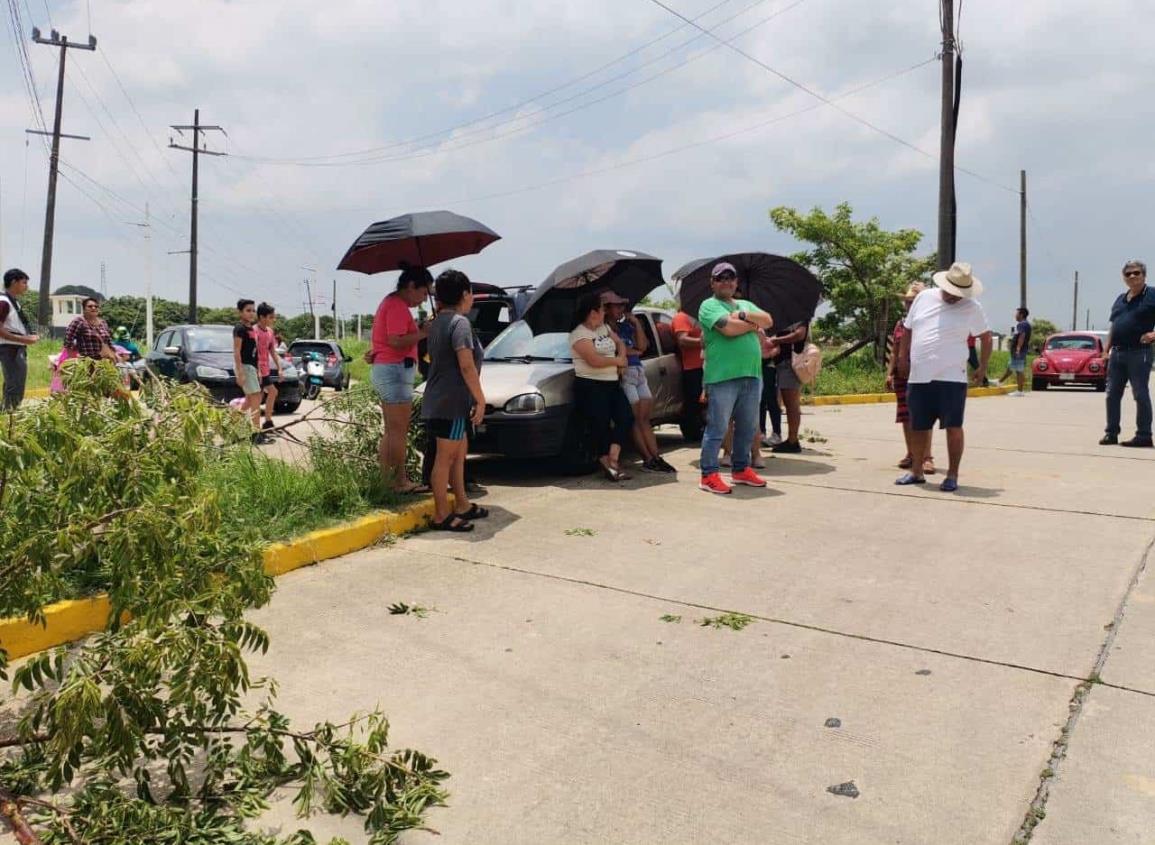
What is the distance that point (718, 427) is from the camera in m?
7.41

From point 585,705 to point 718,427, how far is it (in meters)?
4.20

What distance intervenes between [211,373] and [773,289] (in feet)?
26.9

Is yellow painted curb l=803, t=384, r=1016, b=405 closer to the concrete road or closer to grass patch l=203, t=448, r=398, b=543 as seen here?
the concrete road

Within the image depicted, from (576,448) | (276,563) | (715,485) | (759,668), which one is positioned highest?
(576,448)

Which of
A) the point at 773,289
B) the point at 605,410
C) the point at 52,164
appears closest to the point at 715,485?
the point at 605,410

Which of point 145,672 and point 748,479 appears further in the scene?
point 748,479

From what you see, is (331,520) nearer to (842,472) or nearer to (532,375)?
(532,375)

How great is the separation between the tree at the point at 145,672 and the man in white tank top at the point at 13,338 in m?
6.49

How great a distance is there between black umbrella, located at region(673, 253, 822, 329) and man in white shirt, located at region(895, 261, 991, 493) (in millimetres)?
1470

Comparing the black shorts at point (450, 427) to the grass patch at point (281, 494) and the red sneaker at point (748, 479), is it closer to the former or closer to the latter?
the grass patch at point (281, 494)

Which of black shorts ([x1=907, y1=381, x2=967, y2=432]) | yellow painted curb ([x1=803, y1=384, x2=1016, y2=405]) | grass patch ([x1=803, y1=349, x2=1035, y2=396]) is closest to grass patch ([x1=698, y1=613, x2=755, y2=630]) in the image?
black shorts ([x1=907, y1=381, x2=967, y2=432])

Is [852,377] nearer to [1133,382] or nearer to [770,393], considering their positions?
[1133,382]

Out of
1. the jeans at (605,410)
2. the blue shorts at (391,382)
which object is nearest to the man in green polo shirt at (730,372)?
the jeans at (605,410)

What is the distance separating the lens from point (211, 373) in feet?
42.6
